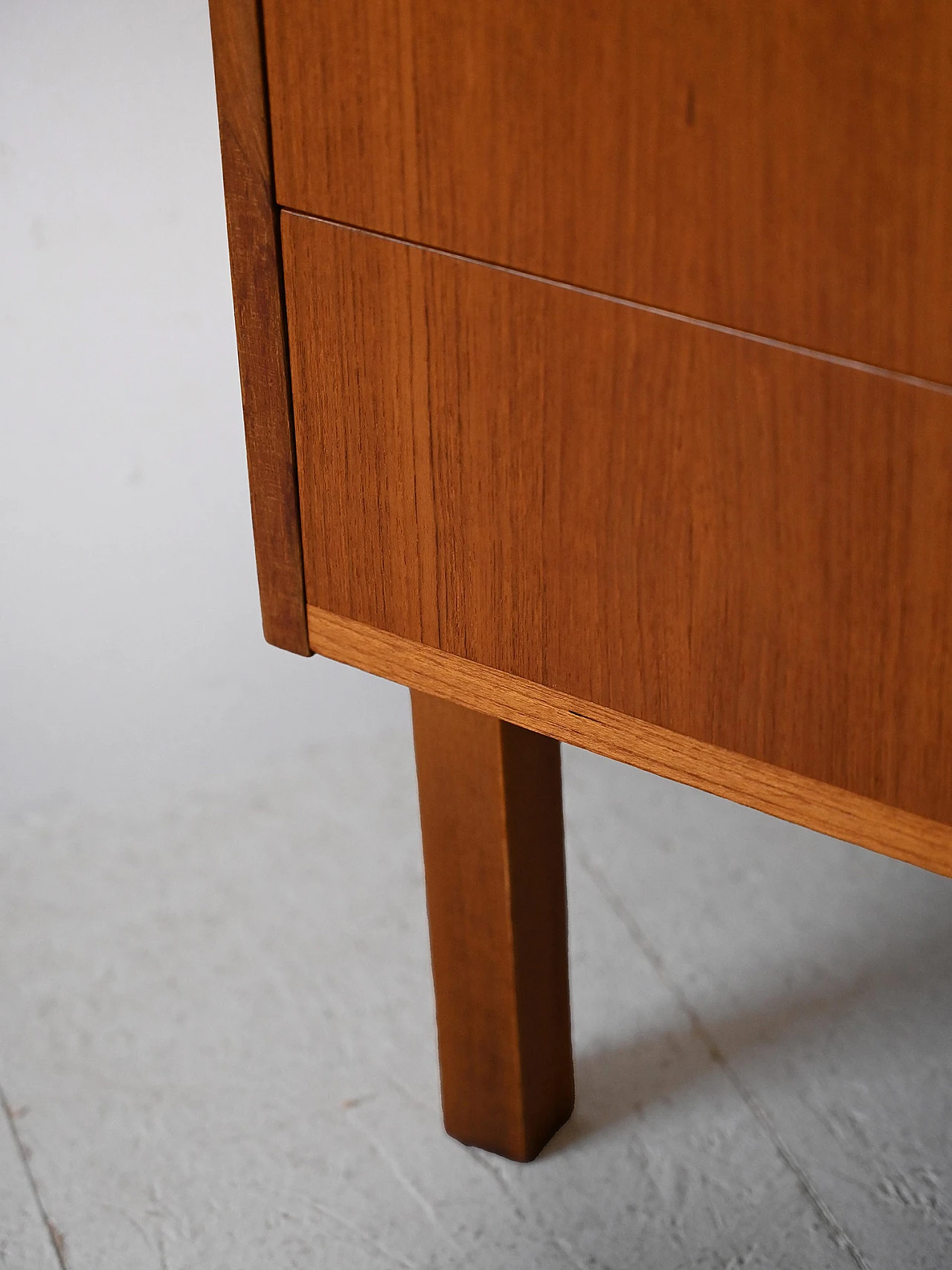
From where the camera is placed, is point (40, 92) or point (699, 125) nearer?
point (699, 125)

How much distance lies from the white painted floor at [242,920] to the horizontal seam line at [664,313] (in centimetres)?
57

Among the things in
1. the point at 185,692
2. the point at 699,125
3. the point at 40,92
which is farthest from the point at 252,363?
the point at 185,692

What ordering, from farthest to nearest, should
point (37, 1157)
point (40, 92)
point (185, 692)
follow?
1. point (185, 692)
2. point (40, 92)
3. point (37, 1157)

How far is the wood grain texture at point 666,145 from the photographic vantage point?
537mm

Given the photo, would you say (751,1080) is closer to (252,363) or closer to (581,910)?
(581,910)

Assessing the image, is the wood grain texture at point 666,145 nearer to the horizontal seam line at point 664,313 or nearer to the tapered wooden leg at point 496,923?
the horizontal seam line at point 664,313

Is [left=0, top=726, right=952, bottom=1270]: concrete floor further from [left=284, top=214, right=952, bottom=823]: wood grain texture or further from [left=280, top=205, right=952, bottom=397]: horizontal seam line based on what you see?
[left=280, top=205, right=952, bottom=397]: horizontal seam line

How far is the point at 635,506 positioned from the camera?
0.66 metres

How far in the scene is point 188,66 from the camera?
3.88 feet

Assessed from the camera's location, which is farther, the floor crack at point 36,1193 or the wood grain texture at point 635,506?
the floor crack at point 36,1193

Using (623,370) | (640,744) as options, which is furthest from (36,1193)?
Answer: (623,370)

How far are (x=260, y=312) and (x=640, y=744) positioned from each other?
0.26m

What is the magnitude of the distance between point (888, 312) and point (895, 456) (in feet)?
0.17

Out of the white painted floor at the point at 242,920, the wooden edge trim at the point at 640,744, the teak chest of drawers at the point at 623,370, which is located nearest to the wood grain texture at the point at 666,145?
the teak chest of drawers at the point at 623,370
